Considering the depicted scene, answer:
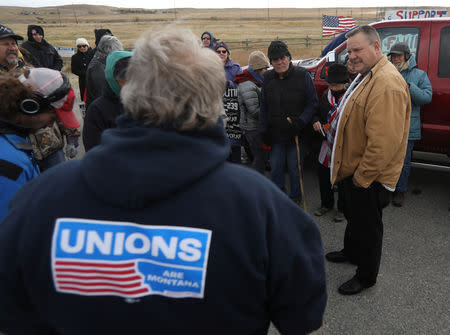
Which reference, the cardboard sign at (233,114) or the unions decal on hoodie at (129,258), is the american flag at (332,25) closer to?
the cardboard sign at (233,114)

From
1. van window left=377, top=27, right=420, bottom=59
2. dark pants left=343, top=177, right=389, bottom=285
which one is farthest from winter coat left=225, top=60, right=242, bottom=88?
dark pants left=343, top=177, right=389, bottom=285

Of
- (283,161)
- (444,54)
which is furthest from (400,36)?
(283,161)

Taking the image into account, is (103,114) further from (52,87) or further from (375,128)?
(375,128)

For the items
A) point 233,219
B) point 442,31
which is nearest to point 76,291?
point 233,219

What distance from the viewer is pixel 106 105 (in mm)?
2648

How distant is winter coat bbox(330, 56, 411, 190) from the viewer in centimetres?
232

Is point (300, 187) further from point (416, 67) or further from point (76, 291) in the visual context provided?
point (76, 291)

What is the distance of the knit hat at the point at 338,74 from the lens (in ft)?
11.9

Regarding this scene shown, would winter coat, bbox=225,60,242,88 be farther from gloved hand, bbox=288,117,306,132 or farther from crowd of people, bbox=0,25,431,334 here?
crowd of people, bbox=0,25,431,334

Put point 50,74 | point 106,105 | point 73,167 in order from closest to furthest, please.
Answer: point 73,167 < point 50,74 < point 106,105

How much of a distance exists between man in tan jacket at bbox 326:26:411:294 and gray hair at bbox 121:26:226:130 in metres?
1.64

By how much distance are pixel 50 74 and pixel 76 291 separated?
1498 mm

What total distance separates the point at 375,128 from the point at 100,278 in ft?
6.41

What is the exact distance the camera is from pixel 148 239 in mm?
974
